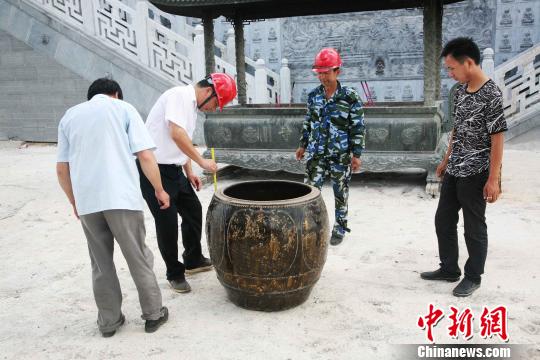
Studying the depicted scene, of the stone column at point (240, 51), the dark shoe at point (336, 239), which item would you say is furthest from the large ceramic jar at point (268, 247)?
the stone column at point (240, 51)

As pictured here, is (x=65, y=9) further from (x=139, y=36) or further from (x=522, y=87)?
(x=522, y=87)

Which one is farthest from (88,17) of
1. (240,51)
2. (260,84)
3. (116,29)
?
(240,51)

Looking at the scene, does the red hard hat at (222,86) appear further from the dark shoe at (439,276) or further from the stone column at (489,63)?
the stone column at (489,63)

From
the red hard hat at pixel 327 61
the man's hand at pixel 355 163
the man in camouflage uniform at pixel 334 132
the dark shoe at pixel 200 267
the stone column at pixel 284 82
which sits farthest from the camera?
the stone column at pixel 284 82

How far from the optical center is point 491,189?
136 inches

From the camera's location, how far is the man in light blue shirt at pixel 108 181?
120 inches

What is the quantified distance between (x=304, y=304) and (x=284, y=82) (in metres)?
10.5

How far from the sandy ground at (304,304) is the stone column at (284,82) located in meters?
7.95

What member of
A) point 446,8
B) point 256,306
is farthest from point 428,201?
point 446,8

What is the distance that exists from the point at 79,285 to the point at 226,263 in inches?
59.2

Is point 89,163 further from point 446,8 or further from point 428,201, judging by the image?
point 446,8

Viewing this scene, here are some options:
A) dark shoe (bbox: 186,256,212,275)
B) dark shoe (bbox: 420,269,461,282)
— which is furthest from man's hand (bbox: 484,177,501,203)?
dark shoe (bbox: 186,256,212,275)

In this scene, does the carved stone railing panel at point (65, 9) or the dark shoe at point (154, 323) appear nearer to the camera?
the dark shoe at point (154, 323)

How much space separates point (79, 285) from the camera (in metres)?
4.21
